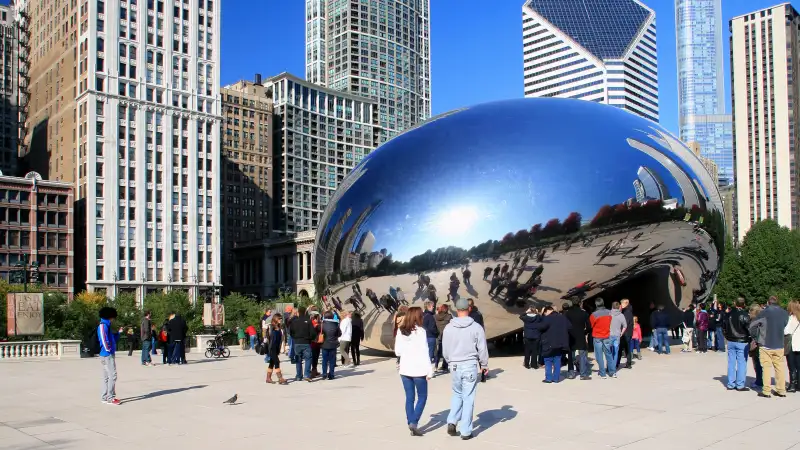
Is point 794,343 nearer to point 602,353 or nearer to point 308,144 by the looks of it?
point 602,353

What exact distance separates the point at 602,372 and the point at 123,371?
41.2 feet

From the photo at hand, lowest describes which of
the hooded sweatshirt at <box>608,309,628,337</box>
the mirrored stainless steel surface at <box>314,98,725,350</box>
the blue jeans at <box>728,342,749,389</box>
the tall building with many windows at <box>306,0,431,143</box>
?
the blue jeans at <box>728,342,749,389</box>

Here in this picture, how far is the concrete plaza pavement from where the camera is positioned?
918cm

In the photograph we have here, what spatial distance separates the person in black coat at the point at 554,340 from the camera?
48.3ft

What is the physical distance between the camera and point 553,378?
1502 cm

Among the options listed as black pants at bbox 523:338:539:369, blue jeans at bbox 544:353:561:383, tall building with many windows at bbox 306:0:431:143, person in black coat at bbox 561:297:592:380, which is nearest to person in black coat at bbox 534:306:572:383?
blue jeans at bbox 544:353:561:383

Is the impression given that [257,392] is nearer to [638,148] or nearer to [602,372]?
[602,372]

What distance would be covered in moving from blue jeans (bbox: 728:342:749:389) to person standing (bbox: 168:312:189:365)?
15.3 m

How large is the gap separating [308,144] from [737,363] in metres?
138

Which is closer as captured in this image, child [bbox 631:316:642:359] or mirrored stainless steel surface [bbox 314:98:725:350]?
mirrored stainless steel surface [bbox 314:98:725:350]

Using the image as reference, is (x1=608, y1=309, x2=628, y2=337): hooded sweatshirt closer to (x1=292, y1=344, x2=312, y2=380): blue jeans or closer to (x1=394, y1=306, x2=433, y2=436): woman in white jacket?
(x1=292, y1=344, x2=312, y2=380): blue jeans

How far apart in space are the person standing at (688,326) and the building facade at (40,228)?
81.6 meters

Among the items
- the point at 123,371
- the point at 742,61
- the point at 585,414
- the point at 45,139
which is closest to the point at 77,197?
the point at 45,139

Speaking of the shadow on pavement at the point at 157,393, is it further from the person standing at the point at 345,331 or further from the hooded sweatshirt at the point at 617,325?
the hooded sweatshirt at the point at 617,325
